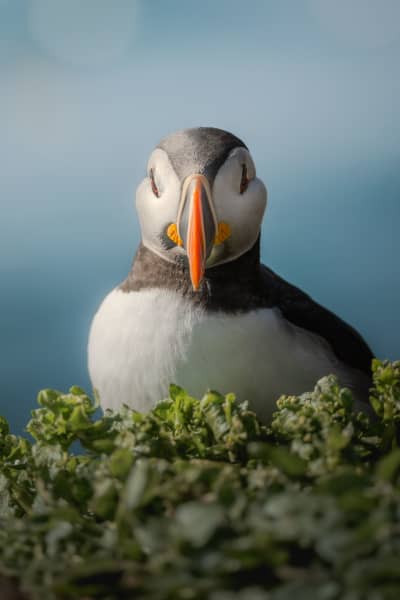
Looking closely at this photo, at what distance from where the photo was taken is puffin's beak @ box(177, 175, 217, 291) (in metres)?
1.29

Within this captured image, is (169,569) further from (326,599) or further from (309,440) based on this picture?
(309,440)

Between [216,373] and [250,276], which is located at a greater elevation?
[250,276]

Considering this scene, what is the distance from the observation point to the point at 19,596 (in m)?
0.62

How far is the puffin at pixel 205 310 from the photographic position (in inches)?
54.9

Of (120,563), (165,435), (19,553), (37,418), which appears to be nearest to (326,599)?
(120,563)

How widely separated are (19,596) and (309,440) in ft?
1.60

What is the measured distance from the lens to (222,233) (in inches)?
54.6

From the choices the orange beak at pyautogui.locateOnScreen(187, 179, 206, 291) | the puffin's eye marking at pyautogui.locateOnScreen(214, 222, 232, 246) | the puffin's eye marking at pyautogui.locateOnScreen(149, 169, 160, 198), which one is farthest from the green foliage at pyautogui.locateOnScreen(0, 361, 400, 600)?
the puffin's eye marking at pyautogui.locateOnScreen(149, 169, 160, 198)

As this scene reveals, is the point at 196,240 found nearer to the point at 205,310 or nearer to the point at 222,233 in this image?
the point at 222,233

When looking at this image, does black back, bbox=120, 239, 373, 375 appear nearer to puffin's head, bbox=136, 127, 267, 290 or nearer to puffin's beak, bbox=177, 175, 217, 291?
puffin's head, bbox=136, 127, 267, 290

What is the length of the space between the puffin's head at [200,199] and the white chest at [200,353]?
0.12 metres

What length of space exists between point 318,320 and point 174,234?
44cm

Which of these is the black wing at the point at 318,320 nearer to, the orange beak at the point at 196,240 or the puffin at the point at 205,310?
the puffin at the point at 205,310

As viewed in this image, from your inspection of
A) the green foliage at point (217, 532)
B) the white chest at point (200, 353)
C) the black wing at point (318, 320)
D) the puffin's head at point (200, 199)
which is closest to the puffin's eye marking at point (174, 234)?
the puffin's head at point (200, 199)
